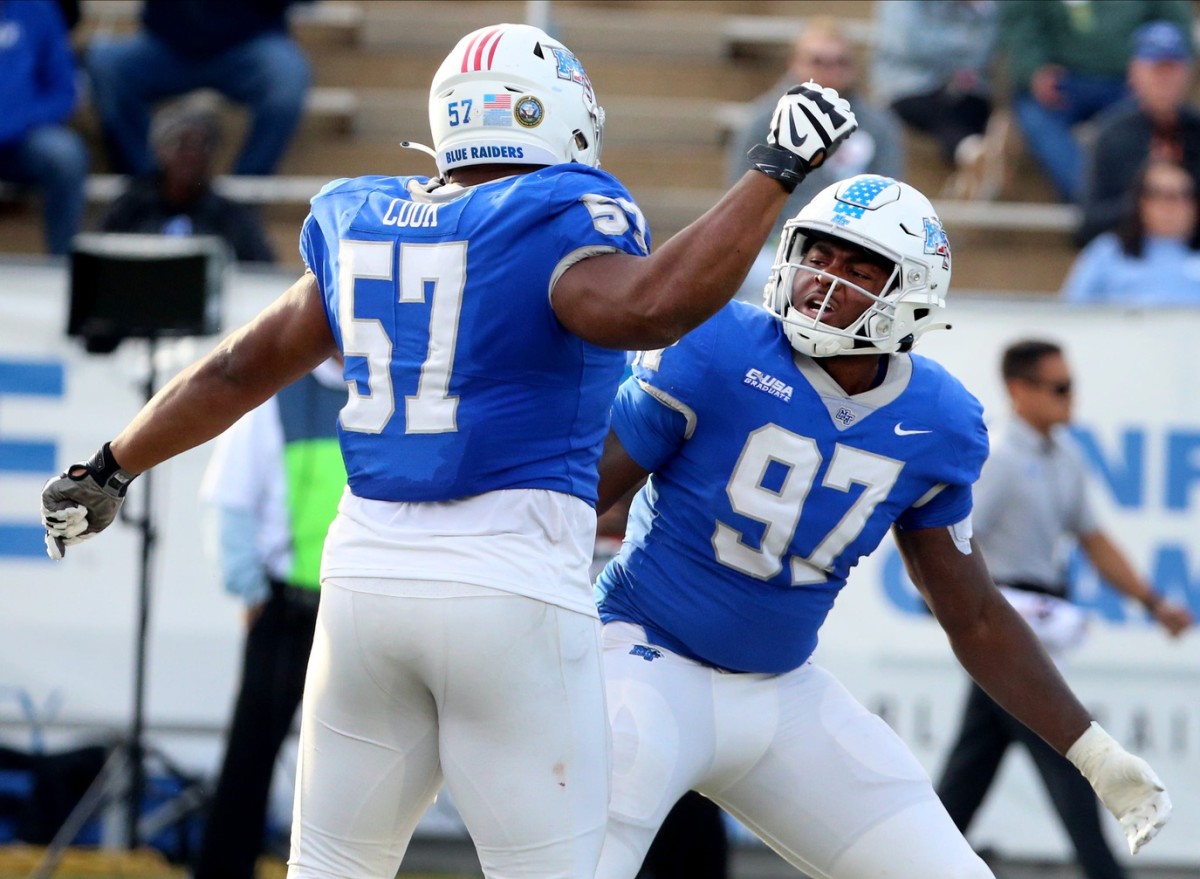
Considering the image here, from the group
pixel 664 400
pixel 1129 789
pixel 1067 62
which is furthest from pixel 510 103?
pixel 1067 62

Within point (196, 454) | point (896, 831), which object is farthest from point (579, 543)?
point (196, 454)

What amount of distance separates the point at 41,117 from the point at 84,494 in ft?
16.0

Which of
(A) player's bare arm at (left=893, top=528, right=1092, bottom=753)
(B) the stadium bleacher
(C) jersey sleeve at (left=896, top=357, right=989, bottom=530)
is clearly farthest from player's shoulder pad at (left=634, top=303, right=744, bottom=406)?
(B) the stadium bleacher

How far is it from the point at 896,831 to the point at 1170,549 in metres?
3.28

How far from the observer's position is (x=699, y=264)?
107 inches

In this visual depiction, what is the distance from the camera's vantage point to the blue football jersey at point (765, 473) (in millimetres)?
3572

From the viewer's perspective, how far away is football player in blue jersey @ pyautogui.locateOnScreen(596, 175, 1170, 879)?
355cm

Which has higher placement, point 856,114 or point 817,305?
point 817,305

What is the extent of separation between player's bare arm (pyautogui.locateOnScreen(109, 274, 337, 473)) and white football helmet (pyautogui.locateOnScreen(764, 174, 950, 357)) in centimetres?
94

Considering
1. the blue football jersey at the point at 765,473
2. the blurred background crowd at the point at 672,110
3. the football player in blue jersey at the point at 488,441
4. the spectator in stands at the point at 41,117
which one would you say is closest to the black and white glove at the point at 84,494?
the football player in blue jersey at the point at 488,441

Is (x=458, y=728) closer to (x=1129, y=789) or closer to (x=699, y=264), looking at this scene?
(x=699, y=264)

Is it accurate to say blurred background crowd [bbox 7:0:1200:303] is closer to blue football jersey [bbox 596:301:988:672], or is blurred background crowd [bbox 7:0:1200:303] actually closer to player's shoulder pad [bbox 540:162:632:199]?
blue football jersey [bbox 596:301:988:672]

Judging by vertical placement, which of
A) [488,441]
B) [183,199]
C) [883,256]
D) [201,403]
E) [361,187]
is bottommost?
[183,199]

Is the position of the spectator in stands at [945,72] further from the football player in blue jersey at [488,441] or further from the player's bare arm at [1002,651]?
the football player in blue jersey at [488,441]
